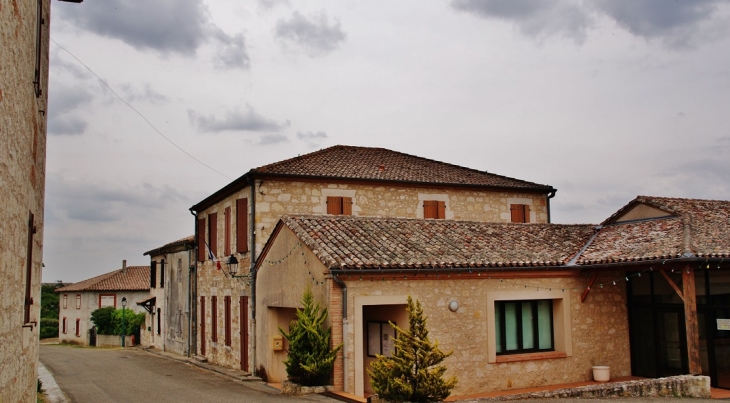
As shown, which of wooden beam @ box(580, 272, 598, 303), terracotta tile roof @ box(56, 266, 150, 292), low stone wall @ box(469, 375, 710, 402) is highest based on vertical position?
terracotta tile roof @ box(56, 266, 150, 292)

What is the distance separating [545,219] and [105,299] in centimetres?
3265

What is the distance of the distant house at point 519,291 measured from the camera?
44.4 feet

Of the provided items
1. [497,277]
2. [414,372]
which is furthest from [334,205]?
[414,372]

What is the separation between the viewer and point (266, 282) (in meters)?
17.1

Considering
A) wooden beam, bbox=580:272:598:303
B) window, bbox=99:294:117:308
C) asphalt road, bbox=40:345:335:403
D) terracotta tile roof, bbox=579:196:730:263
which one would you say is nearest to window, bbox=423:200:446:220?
terracotta tile roof, bbox=579:196:730:263

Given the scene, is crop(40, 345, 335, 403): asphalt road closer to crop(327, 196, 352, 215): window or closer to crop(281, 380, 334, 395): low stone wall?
crop(281, 380, 334, 395): low stone wall

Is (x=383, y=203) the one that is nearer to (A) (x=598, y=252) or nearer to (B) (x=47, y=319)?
(A) (x=598, y=252)

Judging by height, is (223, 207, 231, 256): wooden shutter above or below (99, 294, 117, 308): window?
above

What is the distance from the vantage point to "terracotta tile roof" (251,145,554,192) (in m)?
19.6

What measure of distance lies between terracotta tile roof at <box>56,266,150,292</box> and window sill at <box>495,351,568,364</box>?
33776mm

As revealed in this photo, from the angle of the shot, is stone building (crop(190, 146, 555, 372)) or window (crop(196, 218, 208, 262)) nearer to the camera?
stone building (crop(190, 146, 555, 372))

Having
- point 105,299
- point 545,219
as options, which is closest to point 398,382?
point 545,219

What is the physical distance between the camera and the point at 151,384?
1695cm

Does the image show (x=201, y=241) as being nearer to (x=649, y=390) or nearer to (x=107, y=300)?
(x=649, y=390)
